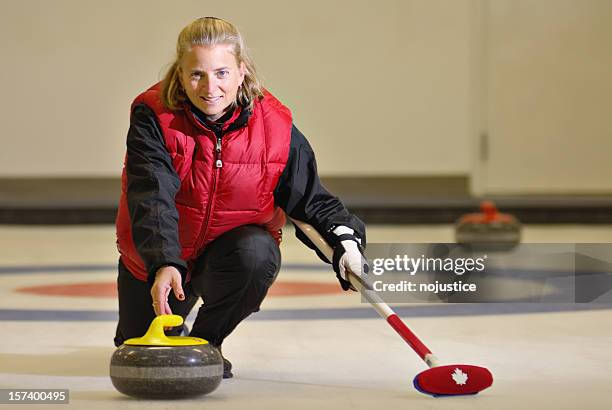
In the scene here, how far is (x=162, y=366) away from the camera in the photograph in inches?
77.8

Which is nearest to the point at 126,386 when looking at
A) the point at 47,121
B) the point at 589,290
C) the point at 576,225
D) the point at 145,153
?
the point at 145,153

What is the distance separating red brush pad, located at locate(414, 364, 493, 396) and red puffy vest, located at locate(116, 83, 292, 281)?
46 centimetres

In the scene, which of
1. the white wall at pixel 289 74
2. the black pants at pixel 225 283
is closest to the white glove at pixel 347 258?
the black pants at pixel 225 283

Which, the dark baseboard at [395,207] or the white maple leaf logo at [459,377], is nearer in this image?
the white maple leaf logo at [459,377]

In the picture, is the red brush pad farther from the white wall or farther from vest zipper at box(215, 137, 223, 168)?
the white wall

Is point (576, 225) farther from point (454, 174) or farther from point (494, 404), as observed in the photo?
point (494, 404)

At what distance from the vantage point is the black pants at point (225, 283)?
89.7 inches

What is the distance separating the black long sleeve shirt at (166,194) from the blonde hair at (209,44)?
37 mm

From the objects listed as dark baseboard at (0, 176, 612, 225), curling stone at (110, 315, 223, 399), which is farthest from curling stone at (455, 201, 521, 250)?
curling stone at (110, 315, 223, 399)

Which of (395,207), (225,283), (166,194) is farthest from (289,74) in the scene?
(166,194)

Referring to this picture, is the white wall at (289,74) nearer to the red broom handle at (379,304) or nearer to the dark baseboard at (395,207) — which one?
the dark baseboard at (395,207)

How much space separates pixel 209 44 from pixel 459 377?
714 millimetres

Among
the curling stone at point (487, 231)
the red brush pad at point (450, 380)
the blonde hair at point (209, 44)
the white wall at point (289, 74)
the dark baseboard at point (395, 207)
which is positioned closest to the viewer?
the red brush pad at point (450, 380)

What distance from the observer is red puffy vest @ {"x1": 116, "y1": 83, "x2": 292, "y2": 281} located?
2213 millimetres
